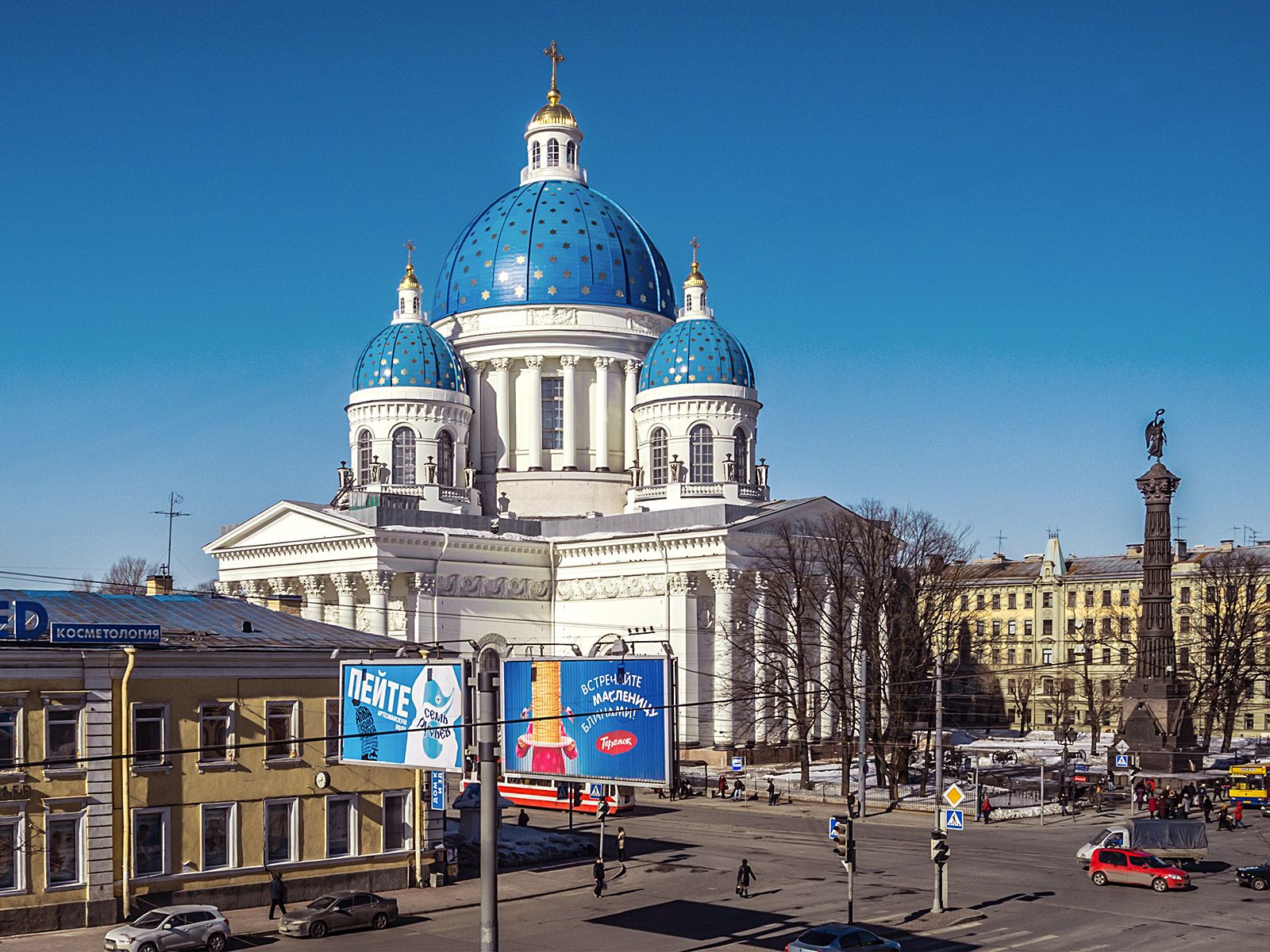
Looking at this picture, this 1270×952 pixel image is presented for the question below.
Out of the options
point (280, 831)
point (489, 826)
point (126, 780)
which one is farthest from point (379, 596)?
point (489, 826)

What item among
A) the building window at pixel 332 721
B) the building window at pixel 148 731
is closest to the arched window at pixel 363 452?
the building window at pixel 332 721

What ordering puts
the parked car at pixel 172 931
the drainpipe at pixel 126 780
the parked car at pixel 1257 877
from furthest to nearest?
the parked car at pixel 1257 877 → the drainpipe at pixel 126 780 → the parked car at pixel 172 931

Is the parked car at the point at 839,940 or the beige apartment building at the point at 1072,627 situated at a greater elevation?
the beige apartment building at the point at 1072,627

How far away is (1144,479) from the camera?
248 feet

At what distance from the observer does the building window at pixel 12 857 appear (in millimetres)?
35188

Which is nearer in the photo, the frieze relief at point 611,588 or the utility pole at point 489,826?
the utility pole at point 489,826

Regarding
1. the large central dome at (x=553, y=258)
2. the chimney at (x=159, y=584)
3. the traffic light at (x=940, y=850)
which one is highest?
the large central dome at (x=553, y=258)

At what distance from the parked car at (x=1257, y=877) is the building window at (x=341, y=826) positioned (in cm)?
2367

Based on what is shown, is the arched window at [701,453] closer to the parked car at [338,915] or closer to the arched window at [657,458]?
the arched window at [657,458]

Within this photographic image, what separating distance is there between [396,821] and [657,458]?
5406cm

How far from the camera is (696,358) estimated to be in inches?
3708

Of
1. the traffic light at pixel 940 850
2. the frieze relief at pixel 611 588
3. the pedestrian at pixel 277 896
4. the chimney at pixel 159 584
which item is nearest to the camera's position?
the pedestrian at pixel 277 896

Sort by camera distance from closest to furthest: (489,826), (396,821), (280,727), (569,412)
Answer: (489,826)
(280,727)
(396,821)
(569,412)

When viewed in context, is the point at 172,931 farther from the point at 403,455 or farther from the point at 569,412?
the point at 569,412
